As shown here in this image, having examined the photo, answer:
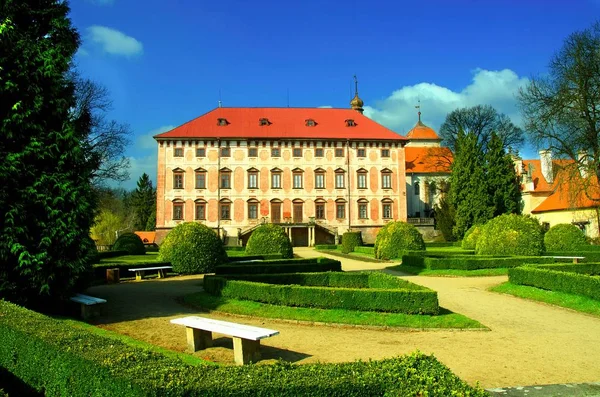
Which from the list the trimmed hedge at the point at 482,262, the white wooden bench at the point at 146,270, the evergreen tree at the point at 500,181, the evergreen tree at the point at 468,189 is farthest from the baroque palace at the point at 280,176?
the trimmed hedge at the point at 482,262

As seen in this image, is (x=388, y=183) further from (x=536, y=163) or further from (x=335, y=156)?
(x=536, y=163)

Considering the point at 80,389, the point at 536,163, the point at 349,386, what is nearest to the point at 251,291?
the point at 80,389

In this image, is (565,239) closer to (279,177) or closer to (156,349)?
(156,349)

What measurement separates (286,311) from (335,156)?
35.3 m

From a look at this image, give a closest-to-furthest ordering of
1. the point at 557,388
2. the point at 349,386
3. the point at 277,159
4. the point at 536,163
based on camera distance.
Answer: the point at 349,386, the point at 557,388, the point at 277,159, the point at 536,163

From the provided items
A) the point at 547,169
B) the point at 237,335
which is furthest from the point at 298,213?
the point at 237,335

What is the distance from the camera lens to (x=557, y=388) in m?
5.36

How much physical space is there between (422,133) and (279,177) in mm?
24224

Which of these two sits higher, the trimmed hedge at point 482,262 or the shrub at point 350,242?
the shrub at point 350,242

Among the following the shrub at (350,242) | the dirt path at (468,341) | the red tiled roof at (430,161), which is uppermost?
the red tiled roof at (430,161)

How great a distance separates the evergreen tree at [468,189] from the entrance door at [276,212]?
15.4 metres

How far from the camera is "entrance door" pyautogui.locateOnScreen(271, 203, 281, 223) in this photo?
43.9 meters

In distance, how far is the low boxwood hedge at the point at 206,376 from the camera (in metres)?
3.77

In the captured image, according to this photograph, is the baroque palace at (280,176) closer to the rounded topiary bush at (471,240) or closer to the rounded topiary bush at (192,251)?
the rounded topiary bush at (471,240)
